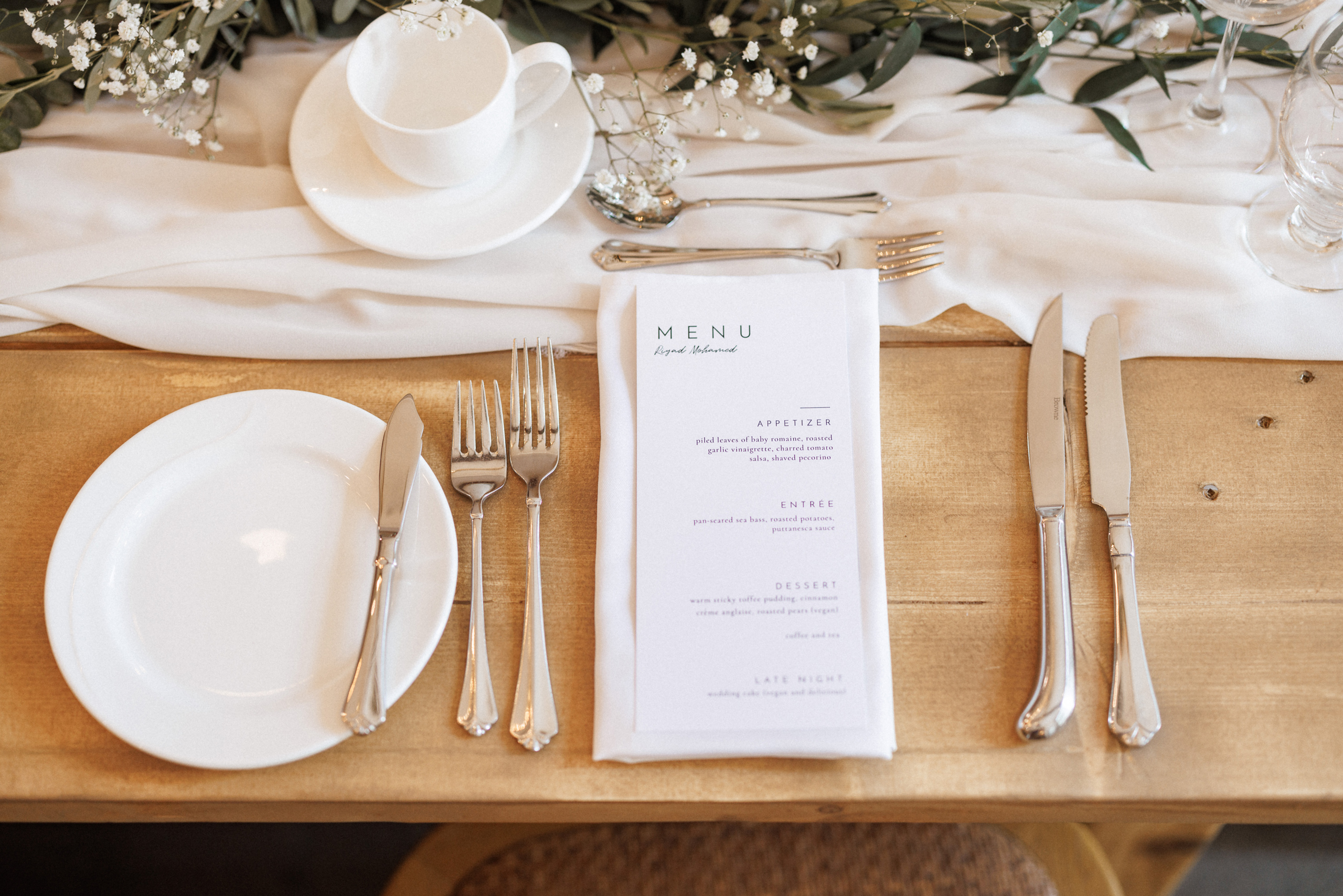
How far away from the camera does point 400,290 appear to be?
865mm

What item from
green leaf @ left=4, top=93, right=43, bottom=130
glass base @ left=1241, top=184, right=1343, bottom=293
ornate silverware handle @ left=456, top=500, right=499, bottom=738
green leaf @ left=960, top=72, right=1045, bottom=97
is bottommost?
ornate silverware handle @ left=456, top=500, right=499, bottom=738

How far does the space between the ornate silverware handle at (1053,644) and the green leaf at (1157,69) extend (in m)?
0.48

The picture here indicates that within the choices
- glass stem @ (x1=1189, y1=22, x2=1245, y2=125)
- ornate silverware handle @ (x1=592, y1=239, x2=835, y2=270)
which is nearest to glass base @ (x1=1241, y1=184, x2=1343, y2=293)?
glass stem @ (x1=1189, y1=22, x2=1245, y2=125)

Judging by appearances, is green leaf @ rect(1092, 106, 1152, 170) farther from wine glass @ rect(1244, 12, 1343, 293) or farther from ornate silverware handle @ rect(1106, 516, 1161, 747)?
ornate silverware handle @ rect(1106, 516, 1161, 747)

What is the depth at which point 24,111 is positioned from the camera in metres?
0.92

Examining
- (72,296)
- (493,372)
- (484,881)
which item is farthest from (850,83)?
(484,881)

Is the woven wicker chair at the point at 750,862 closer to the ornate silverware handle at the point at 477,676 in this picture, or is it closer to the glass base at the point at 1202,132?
the ornate silverware handle at the point at 477,676

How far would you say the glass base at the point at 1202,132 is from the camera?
931 mm

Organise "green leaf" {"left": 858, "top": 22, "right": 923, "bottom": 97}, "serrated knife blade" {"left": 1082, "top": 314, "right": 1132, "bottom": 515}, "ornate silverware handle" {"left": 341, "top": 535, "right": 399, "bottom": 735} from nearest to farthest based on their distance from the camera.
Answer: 1. "ornate silverware handle" {"left": 341, "top": 535, "right": 399, "bottom": 735}
2. "serrated knife blade" {"left": 1082, "top": 314, "right": 1132, "bottom": 515}
3. "green leaf" {"left": 858, "top": 22, "right": 923, "bottom": 97}

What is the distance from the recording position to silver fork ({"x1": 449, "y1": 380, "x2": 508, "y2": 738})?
2.27ft

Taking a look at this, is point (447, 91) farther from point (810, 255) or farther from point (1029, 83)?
point (1029, 83)

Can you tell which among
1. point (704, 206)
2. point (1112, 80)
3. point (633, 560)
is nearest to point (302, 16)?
point (704, 206)

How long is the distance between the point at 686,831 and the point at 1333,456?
0.73 meters

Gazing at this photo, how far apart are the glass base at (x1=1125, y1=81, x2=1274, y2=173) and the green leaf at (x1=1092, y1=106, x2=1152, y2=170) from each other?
0.06 ft
